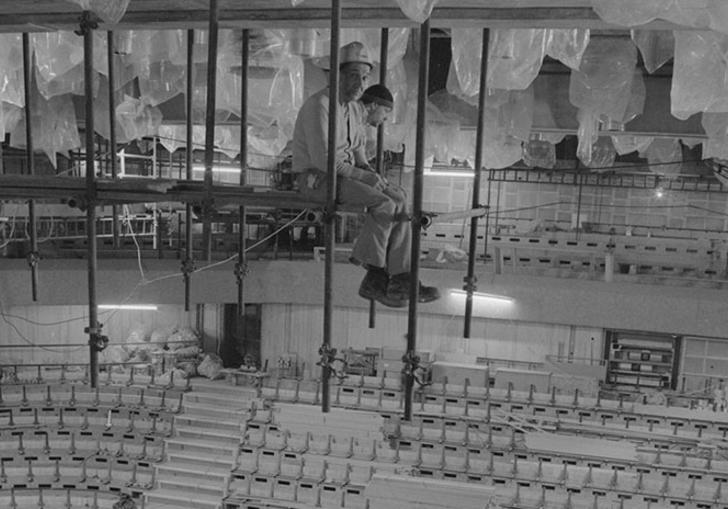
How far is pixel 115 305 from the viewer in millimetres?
11250

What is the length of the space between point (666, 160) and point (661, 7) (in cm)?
589

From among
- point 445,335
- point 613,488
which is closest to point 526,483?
point 613,488

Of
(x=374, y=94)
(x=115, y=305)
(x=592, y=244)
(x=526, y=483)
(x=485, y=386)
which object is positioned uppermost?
(x=374, y=94)

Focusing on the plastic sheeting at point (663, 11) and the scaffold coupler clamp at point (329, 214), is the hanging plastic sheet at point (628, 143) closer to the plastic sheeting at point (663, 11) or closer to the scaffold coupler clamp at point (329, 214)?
the plastic sheeting at point (663, 11)

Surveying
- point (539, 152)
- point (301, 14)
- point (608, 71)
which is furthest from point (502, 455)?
point (301, 14)

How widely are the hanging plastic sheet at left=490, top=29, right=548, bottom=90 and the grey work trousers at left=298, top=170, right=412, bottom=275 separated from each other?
6.05 ft

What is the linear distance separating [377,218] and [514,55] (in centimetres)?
213

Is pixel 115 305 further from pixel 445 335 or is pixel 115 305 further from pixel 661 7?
pixel 661 7

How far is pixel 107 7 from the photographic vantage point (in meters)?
3.22

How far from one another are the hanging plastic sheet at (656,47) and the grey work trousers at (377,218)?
8.98ft

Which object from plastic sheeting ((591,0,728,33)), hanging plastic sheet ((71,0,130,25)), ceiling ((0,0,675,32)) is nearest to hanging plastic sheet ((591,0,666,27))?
plastic sheeting ((591,0,728,33))

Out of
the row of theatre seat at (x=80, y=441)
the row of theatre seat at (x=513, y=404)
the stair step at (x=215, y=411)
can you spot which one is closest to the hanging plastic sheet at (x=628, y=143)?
the row of theatre seat at (x=513, y=404)

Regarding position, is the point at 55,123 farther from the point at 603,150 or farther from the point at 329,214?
the point at 603,150

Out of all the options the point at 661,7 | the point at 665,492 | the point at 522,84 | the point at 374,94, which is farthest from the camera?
the point at 665,492
